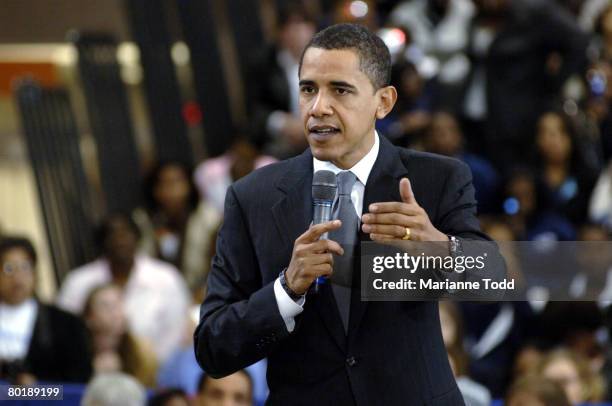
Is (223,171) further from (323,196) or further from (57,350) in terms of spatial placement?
(323,196)

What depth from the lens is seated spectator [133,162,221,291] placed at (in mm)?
8156

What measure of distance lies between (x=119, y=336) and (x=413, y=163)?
3797 mm

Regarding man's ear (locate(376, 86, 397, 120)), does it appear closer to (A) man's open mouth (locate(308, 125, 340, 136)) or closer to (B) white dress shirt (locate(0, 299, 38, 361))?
(A) man's open mouth (locate(308, 125, 340, 136))

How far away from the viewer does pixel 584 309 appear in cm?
657

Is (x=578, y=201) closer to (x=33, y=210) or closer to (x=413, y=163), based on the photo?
(x=413, y=163)

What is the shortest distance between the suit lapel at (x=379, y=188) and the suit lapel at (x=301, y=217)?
0.04 m

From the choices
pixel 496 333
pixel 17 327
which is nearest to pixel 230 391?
pixel 17 327

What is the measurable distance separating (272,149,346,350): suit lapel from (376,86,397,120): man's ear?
21cm

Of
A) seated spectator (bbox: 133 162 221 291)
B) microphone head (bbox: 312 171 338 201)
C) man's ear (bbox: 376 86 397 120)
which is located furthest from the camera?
seated spectator (bbox: 133 162 221 291)

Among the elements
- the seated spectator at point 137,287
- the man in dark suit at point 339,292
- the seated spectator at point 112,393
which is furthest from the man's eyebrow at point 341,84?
the seated spectator at point 137,287

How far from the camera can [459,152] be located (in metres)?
8.18

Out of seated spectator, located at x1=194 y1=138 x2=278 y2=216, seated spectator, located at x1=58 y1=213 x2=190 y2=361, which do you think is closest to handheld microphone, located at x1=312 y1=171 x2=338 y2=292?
seated spectator, located at x1=58 y1=213 x2=190 y2=361

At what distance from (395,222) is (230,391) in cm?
265

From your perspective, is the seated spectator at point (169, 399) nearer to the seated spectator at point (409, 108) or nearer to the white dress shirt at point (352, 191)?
the white dress shirt at point (352, 191)
